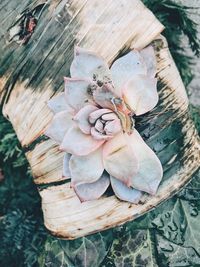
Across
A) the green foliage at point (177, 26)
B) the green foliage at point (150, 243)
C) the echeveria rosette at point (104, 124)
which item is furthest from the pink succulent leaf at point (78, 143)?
the green foliage at point (177, 26)

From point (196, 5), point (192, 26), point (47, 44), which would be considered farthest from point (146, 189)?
point (196, 5)

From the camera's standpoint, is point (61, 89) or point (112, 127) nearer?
point (112, 127)

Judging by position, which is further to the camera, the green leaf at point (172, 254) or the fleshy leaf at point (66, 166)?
the green leaf at point (172, 254)

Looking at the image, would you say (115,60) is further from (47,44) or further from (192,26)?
(192,26)

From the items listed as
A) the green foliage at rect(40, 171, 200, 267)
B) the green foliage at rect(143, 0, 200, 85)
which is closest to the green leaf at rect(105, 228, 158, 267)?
the green foliage at rect(40, 171, 200, 267)

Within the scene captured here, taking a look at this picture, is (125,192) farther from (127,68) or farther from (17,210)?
(17,210)

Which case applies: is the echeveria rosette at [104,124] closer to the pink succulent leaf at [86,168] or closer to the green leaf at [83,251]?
the pink succulent leaf at [86,168]

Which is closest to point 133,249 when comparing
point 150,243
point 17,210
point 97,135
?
point 150,243
